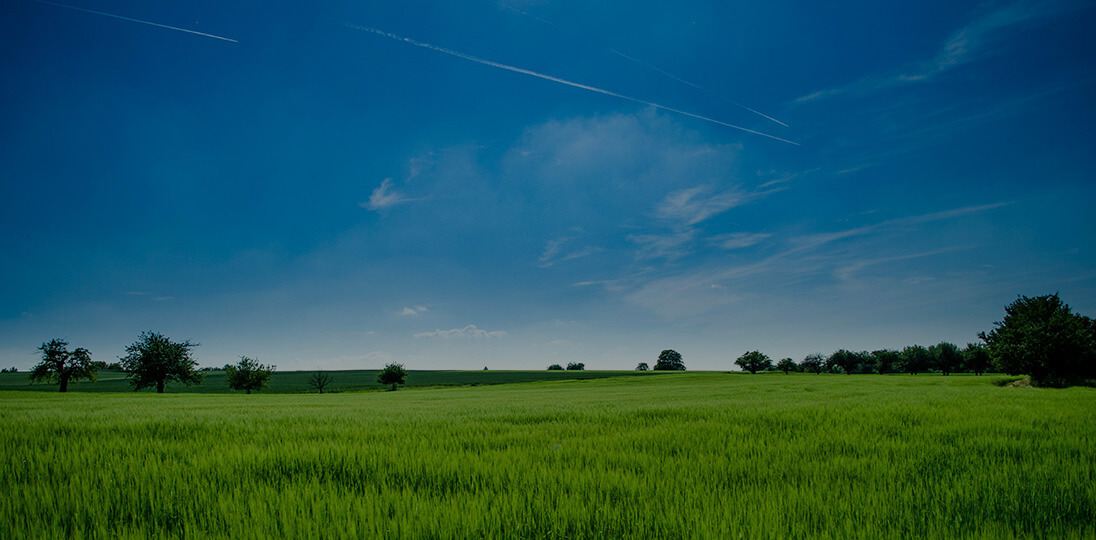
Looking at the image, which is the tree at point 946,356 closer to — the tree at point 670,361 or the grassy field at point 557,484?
the tree at point 670,361

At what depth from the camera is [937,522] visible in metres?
2.65

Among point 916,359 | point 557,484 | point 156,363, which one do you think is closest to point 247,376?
point 156,363

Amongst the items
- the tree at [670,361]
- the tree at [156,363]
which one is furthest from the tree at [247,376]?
the tree at [670,361]

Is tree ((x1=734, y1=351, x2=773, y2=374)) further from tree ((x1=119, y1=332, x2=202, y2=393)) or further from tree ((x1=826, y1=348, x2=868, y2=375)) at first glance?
→ tree ((x1=119, y1=332, x2=202, y2=393))

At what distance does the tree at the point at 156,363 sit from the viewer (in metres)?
60.2

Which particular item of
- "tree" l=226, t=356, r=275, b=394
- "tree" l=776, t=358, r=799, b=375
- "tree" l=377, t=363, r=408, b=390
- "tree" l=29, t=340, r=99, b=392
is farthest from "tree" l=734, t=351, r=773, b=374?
"tree" l=29, t=340, r=99, b=392

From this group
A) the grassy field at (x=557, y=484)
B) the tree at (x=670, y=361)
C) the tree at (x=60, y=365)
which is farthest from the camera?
the tree at (x=670, y=361)

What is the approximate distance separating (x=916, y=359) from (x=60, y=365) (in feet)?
611

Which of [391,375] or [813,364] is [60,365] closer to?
[391,375]

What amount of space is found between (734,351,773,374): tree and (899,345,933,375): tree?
4155cm

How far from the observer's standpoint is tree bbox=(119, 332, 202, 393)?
60.2 meters

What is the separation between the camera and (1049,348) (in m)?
35.3

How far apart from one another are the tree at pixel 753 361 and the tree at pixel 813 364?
5085cm

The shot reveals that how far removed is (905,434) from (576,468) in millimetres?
5389
